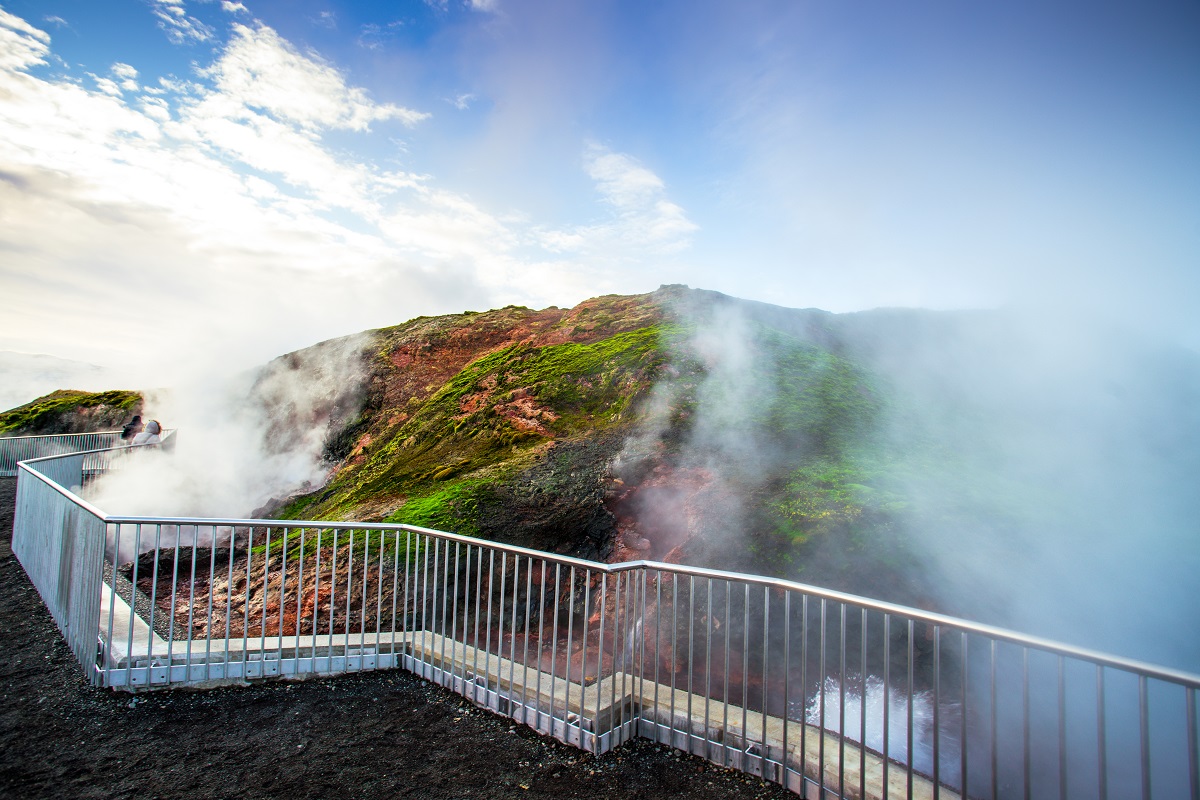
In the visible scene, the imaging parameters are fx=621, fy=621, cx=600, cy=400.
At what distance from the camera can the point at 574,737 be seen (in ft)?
14.6

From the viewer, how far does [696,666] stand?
24.2 feet

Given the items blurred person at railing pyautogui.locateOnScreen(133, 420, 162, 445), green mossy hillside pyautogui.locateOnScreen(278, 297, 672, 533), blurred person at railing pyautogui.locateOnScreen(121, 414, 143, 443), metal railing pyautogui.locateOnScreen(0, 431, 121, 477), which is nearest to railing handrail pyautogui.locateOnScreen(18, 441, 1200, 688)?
green mossy hillside pyautogui.locateOnScreen(278, 297, 672, 533)

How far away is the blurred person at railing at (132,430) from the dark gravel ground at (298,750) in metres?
21.8

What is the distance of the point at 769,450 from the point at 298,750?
887 cm

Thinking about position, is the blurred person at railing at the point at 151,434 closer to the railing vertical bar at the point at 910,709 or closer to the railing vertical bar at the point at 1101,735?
the railing vertical bar at the point at 910,709

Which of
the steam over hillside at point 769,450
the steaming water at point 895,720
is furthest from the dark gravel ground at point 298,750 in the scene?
the steam over hillside at point 769,450

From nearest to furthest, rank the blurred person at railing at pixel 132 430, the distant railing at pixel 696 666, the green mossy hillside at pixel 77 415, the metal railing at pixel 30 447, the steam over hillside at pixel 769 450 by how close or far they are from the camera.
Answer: the distant railing at pixel 696 666 < the steam over hillside at pixel 769 450 < the metal railing at pixel 30 447 < the blurred person at railing at pixel 132 430 < the green mossy hillside at pixel 77 415

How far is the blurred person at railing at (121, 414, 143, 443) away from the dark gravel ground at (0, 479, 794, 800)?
21.8 m

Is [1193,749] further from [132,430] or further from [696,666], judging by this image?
[132,430]

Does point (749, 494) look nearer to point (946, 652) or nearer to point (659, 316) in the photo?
point (946, 652)

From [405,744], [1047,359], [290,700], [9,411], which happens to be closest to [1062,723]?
[405,744]

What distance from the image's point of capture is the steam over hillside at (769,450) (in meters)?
8.20

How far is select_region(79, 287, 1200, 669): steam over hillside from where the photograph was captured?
323 inches

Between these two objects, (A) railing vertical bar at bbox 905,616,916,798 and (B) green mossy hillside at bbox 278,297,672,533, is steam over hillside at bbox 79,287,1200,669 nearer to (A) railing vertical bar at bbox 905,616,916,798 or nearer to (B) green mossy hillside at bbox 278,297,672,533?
(B) green mossy hillside at bbox 278,297,672,533
